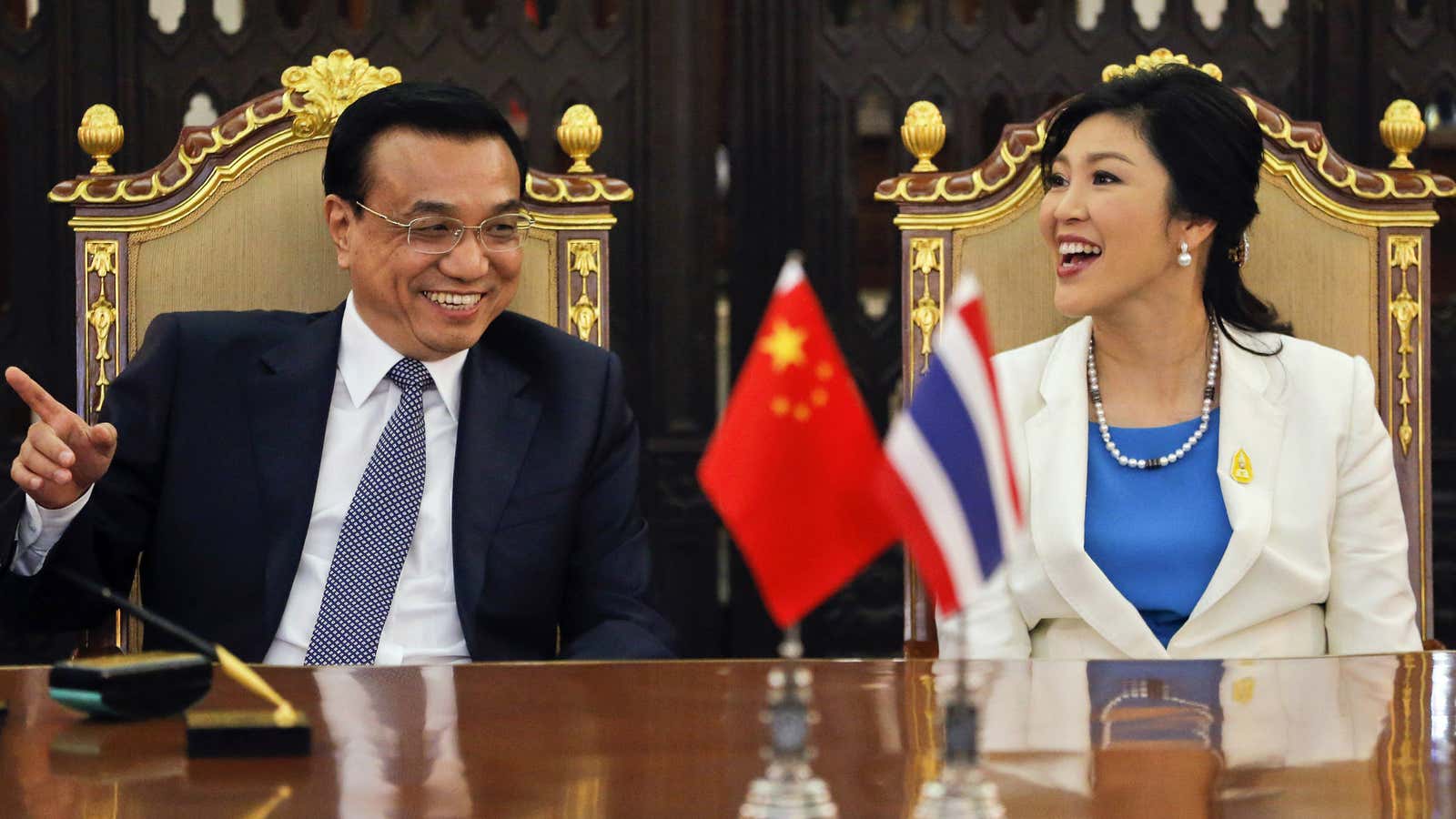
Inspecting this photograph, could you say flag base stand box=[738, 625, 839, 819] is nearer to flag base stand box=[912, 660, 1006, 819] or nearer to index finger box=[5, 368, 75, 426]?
flag base stand box=[912, 660, 1006, 819]

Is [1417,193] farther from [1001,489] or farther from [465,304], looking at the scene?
[1001,489]

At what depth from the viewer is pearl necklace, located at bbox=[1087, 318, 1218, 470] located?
198 centimetres

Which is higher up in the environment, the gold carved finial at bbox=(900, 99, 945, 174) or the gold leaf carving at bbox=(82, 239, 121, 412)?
the gold carved finial at bbox=(900, 99, 945, 174)

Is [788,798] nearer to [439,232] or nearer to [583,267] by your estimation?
[439,232]

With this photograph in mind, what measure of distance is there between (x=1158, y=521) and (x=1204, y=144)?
0.47 metres

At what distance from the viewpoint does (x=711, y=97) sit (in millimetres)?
3312

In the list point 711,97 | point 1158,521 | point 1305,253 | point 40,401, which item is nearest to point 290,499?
point 40,401

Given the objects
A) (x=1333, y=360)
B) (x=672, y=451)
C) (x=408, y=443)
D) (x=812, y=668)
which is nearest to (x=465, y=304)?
(x=408, y=443)

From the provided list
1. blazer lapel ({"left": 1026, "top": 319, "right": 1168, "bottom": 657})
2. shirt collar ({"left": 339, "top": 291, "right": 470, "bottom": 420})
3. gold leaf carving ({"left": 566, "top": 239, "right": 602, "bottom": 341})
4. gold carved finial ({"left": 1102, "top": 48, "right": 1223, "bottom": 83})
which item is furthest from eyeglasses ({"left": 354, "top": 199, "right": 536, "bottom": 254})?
gold carved finial ({"left": 1102, "top": 48, "right": 1223, "bottom": 83})

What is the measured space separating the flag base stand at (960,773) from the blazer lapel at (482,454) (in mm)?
985

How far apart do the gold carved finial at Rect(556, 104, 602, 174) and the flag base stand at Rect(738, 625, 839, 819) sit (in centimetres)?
131

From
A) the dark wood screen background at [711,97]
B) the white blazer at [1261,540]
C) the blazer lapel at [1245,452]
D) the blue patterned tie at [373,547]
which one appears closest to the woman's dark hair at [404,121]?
the blue patterned tie at [373,547]

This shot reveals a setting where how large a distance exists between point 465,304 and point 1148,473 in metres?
0.80

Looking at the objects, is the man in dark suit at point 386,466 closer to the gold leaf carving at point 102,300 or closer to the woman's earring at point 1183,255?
the gold leaf carving at point 102,300
